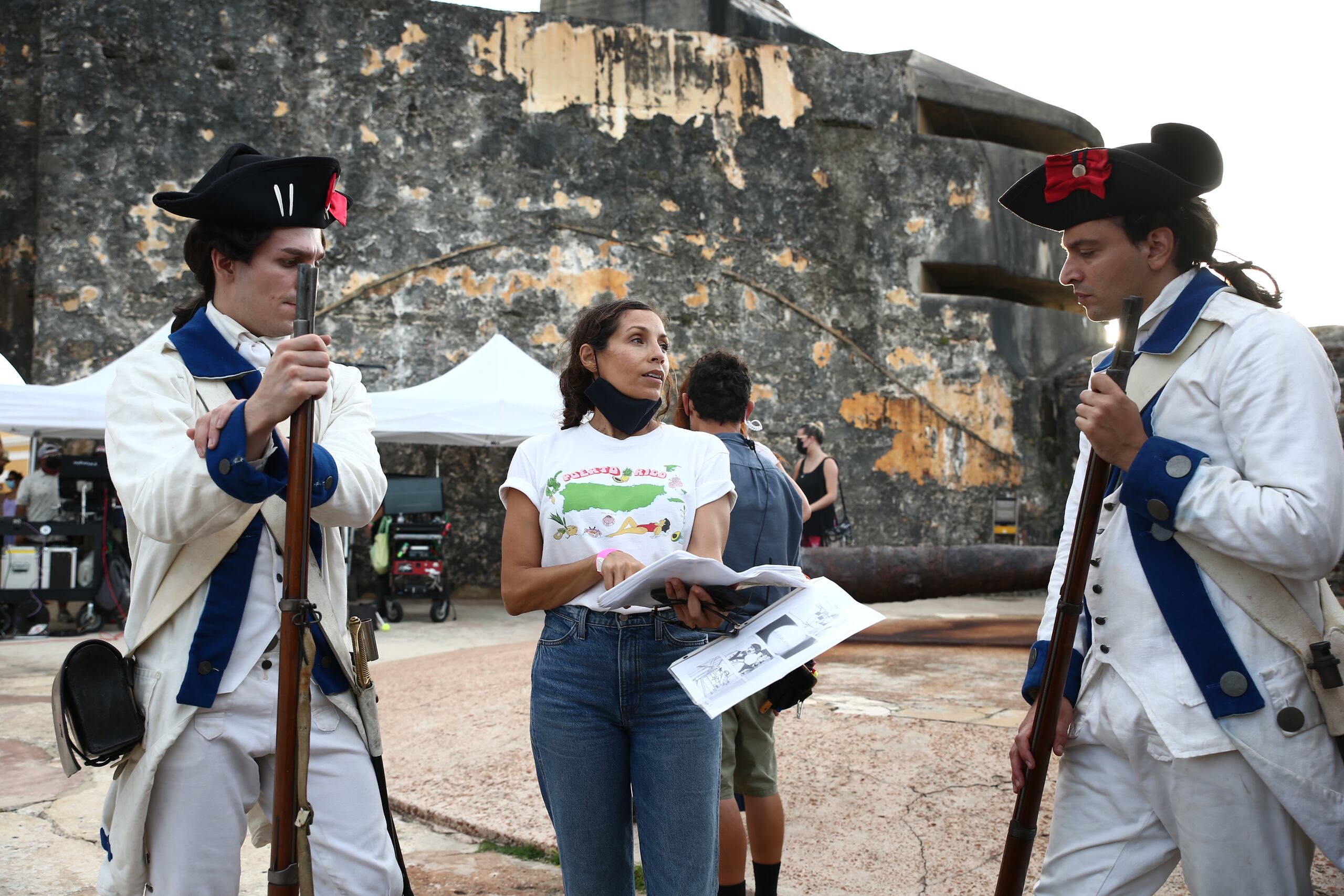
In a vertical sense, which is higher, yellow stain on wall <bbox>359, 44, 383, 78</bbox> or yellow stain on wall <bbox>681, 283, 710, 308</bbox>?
yellow stain on wall <bbox>359, 44, 383, 78</bbox>

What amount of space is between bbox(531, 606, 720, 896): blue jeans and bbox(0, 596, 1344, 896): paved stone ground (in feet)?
4.25

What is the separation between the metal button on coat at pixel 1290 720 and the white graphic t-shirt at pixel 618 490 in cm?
114

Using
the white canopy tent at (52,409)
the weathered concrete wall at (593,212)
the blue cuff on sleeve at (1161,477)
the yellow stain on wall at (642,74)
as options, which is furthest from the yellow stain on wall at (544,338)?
the blue cuff on sleeve at (1161,477)

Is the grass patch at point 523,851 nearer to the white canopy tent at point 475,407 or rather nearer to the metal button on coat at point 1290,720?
the metal button on coat at point 1290,720

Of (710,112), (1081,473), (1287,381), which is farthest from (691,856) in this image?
(710,112)

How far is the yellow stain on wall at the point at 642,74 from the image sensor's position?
478 inches

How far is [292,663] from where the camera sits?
6.48 feet

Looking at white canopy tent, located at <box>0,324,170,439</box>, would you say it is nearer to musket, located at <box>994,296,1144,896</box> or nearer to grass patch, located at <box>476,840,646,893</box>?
grass patch, located at <box>476,840,646,893</box>

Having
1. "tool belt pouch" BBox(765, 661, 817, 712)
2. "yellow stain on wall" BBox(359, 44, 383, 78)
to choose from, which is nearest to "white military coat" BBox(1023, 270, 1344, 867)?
"tool belt pouch" BBox(765, 661, 817, 712)

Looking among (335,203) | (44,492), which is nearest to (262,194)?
(335,203)

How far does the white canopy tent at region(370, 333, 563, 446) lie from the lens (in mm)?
9523

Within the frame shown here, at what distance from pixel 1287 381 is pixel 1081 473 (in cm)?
50

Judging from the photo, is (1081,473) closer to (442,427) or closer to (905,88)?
(442,427)

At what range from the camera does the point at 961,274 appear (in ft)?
45.3
